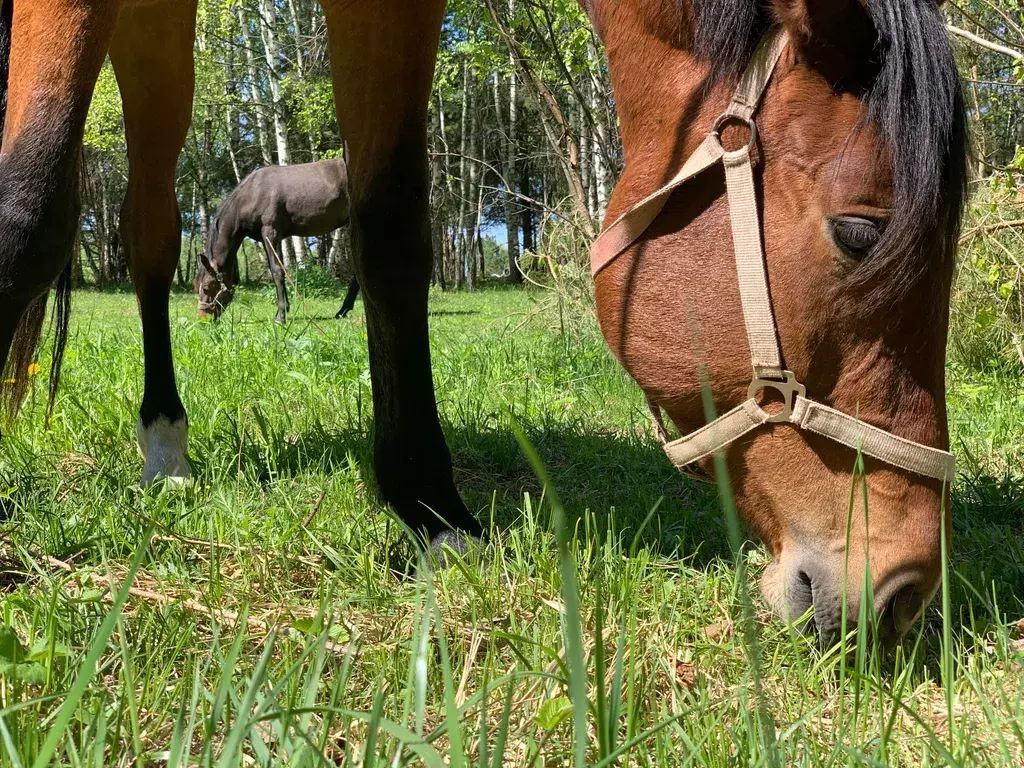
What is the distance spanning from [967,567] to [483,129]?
80.4ft

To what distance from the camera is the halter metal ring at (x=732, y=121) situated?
1513 millimetres

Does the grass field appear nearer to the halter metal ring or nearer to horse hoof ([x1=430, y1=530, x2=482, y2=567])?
horse hoof ([x1=430, y1=530, x2=482, y2=567])

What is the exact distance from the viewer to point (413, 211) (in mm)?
2156

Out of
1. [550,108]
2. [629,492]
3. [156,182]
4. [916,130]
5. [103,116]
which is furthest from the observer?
[103,116]

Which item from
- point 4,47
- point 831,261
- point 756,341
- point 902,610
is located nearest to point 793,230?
point 831,261

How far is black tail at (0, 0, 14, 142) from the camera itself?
6.29 feet

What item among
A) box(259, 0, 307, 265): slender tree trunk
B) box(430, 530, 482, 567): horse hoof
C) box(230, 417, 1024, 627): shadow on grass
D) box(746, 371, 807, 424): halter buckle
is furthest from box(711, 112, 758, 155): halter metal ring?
box(259, 0, 307, 265): slender tree trunk

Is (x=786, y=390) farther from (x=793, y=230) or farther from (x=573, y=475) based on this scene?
(x=573, y=475)

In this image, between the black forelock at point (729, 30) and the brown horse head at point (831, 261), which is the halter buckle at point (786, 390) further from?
the black forelock at point (729, 30)

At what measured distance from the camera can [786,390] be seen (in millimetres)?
1475

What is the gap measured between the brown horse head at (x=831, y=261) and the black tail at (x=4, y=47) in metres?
1.52

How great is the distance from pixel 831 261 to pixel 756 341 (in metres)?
0.19

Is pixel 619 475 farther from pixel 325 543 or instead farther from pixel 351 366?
pixel 351 366

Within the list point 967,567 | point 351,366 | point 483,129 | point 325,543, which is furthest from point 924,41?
point 483,129
